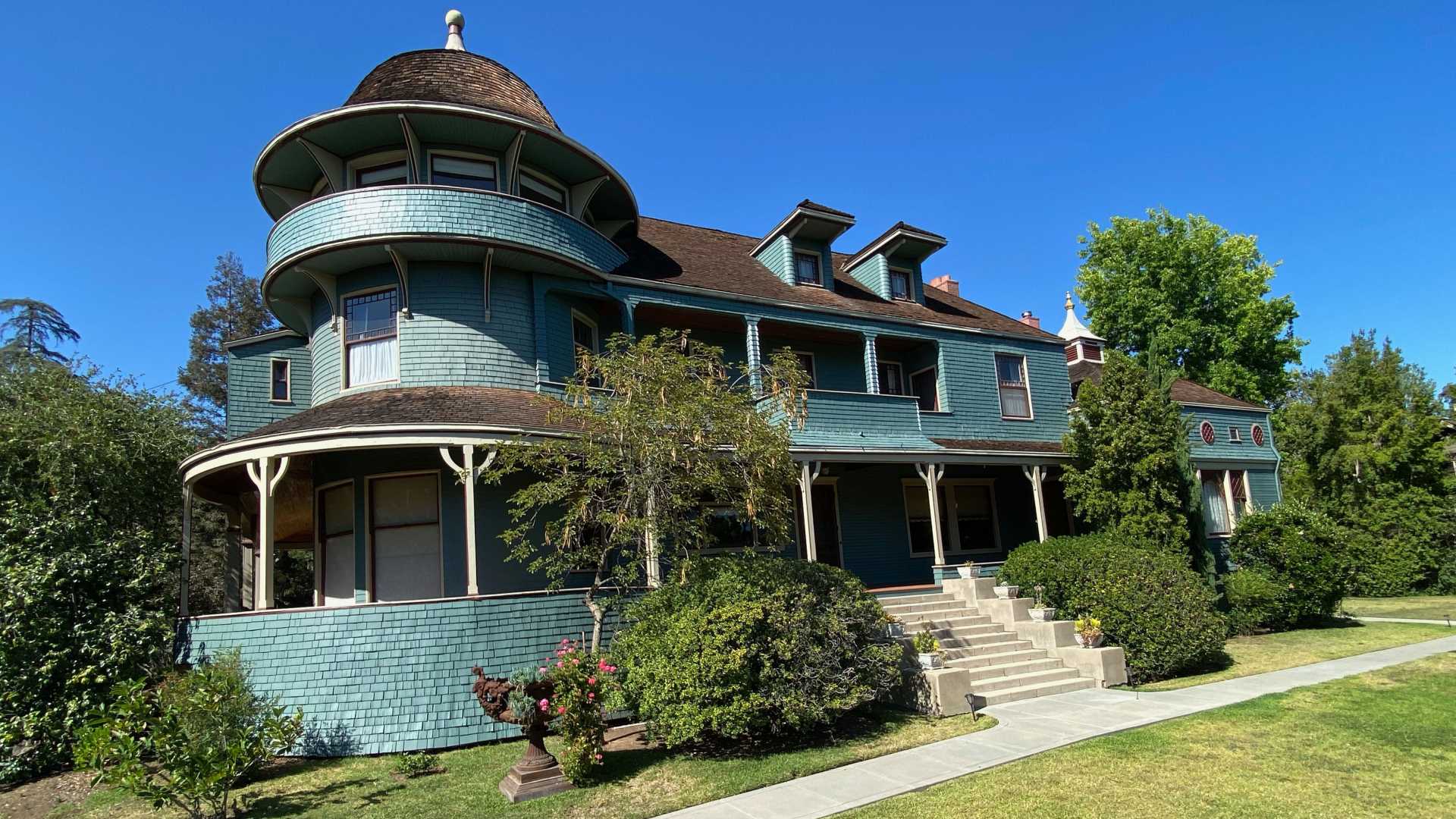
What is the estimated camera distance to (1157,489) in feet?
50.9

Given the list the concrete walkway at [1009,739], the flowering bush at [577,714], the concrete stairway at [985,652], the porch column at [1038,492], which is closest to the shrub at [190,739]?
the flowering bush at [577,714]

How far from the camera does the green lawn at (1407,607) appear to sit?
742 inches

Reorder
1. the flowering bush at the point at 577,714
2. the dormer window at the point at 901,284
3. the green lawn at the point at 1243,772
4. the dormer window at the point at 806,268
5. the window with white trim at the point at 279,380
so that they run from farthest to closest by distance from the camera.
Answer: the dormer window at the point at 901,284 → the dormer window at the point at 806,268 → the window with white trim at the point at 279,380 → the flowering bush at the point at 577,714 → the green lawn at the point at 1243,772

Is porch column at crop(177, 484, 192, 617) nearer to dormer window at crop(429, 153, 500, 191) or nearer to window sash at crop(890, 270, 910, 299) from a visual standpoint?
dormer window at crop(429, 153, 500, 191)

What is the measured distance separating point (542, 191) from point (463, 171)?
145 cm

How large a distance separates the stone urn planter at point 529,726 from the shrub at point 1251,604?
45.9 feet

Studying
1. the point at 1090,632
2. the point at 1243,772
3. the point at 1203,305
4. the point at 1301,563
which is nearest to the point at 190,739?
the point at 1243,772

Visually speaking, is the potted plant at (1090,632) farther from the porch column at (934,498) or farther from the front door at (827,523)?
the front door at (827,523)

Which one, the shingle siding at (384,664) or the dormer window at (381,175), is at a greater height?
the dormer window at (381,175)

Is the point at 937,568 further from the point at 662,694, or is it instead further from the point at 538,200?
the point at 538,200

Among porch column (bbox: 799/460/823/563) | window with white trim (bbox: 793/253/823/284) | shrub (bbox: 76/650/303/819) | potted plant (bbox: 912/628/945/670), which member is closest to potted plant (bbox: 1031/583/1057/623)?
potted plant (bbox: 912/628/945/670)

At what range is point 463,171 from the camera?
14219mm

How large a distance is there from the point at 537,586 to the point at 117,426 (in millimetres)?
7358

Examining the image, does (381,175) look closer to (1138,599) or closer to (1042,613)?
(1042,613)
